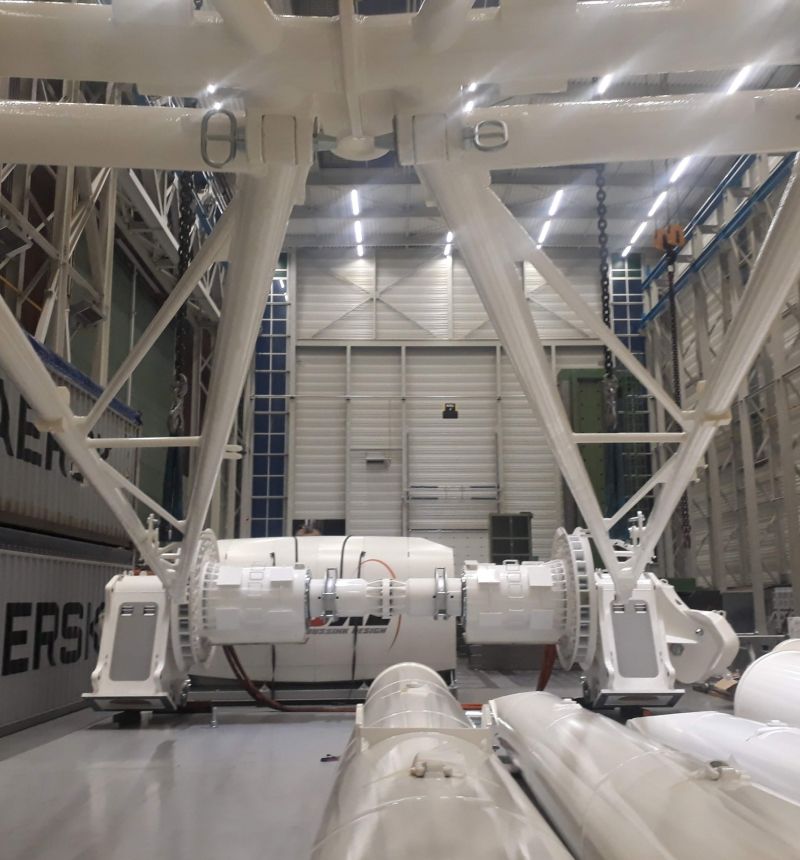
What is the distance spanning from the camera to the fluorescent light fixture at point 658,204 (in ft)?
58.3

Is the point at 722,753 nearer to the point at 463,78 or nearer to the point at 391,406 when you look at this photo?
the point at 463,78

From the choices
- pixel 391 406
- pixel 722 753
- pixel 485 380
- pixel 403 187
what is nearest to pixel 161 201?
pixel 403 187

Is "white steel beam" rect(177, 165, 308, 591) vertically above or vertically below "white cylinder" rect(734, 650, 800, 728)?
above

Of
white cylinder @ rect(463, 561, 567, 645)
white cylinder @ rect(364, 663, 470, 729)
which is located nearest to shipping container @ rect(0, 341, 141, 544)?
white cylinder @ rect(364, 663, 470, 729)

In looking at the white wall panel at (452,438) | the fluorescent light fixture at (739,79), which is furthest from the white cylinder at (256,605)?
the fluorescent light fixture at (739,79)

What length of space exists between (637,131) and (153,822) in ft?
14.7

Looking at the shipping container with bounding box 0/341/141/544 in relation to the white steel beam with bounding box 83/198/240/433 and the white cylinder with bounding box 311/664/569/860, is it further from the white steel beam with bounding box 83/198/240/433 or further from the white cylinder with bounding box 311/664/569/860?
the white cylinder with bounding box 311/664/569/860

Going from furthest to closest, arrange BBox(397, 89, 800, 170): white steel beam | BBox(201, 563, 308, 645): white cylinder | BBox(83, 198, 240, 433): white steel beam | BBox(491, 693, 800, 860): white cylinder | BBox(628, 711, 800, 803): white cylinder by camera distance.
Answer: BBox(201, 563, 308, 645): white cylinder < BBox(83, 198, 240, 433): white steel beam < BBox(628, 711, 800, 803): white cylinder < BBox(397, 89, 800, 170): white steel beam < BBox(491, 693, 800, 860): white cylinder

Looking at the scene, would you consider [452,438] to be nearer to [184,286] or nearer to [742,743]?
[184,286]

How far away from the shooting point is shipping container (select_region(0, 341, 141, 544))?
25.1 feet

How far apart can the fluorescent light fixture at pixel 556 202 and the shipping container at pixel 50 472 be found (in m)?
→ 11.6

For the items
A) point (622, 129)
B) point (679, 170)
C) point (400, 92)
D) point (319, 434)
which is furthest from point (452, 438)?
point (400, 92)

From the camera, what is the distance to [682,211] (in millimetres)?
18641

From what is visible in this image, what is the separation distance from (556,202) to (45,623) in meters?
14.6
